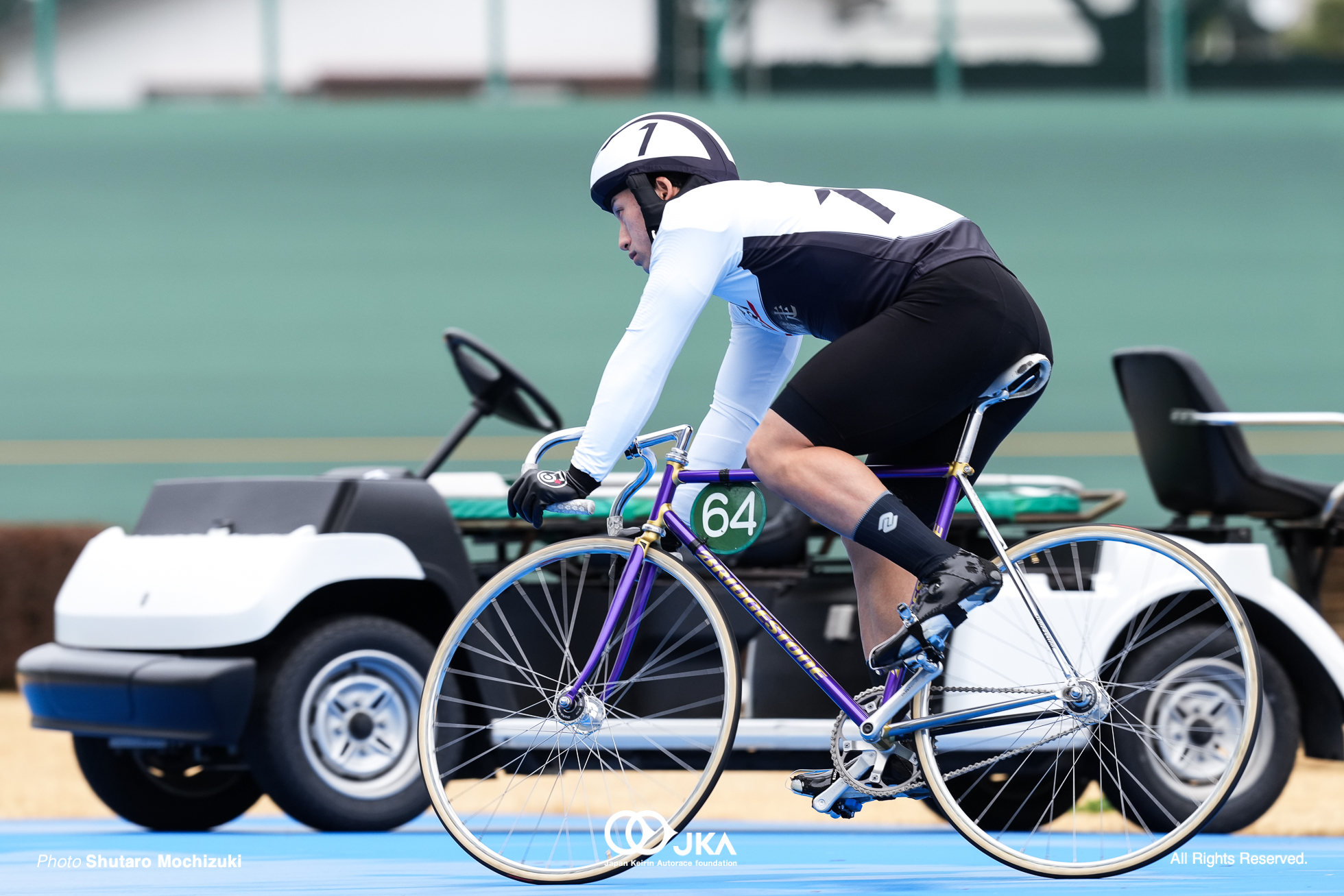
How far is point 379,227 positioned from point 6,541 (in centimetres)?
506

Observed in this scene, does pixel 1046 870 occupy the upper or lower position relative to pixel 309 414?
upper

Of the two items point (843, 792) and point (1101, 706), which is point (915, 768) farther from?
point (1101, 706)

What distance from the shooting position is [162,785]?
544 cm

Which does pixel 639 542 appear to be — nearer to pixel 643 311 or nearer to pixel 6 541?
pixel 643 311

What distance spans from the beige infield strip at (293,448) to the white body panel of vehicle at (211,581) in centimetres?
872

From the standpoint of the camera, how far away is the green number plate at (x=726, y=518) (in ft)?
12.5

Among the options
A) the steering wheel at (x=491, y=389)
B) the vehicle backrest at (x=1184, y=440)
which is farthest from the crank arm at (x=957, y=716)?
the steering wheel at (x=491, y=389)

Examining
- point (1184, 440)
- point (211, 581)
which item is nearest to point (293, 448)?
point (211, 581)

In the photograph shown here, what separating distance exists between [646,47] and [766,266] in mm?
11253

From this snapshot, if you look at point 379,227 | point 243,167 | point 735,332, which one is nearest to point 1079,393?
point 379,227

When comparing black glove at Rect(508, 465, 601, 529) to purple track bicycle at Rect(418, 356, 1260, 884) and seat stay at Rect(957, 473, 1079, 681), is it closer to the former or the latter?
purple track bicycle at Rect(418, 356, 1260, 884)

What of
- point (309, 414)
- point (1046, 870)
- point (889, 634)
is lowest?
point (309, 414)

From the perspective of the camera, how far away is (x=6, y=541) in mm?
11055

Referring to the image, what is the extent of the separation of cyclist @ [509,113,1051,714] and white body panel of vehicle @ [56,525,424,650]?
155 cm
